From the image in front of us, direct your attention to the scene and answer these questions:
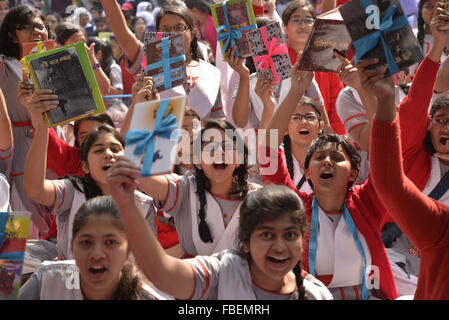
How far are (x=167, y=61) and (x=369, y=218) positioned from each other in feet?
4.61

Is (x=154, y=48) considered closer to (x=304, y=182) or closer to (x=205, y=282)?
(x=304, y=182)

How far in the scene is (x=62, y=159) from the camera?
388 cm

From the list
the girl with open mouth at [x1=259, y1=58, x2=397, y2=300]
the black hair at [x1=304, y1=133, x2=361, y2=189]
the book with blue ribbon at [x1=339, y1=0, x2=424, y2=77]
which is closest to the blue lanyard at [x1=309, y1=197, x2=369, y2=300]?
the girl with open mouth at [x1=259, y1=58, x2=397, y2=300]

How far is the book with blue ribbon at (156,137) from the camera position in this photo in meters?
2.11

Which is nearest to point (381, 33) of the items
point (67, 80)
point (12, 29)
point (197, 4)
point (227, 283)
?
point (227, 283)

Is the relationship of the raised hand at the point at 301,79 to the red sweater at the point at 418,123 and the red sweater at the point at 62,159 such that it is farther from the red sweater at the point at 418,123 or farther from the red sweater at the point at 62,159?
the red sweater at the point at 62,159

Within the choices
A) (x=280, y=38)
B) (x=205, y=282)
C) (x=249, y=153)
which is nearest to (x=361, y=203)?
(x=249, y=153)

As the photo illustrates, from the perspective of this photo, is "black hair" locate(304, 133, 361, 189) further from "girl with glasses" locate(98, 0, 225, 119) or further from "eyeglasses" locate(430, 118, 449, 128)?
"girl with glasses" locate(98, 0, 225, 119)

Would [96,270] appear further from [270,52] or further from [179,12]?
[179,12]

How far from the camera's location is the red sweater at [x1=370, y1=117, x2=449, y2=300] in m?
2.20

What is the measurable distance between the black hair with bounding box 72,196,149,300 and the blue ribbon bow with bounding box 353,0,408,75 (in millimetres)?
991

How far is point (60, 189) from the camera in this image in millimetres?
3264

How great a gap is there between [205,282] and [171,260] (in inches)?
7.0

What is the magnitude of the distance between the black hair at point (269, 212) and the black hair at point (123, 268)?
381 millimetres
